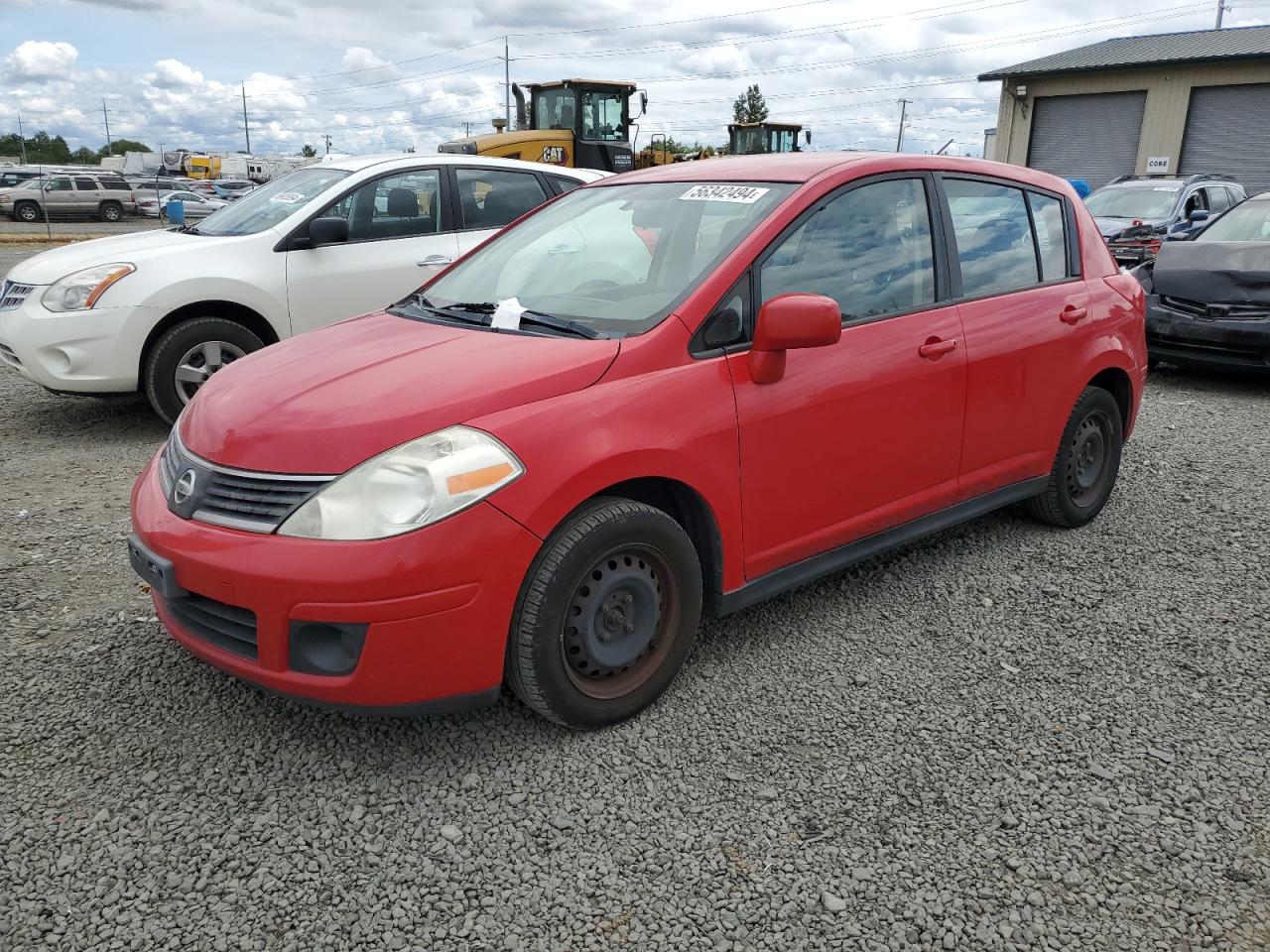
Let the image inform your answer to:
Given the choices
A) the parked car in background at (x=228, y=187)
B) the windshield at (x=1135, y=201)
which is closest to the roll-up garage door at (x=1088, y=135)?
the windshield at (x=1135, y=201)

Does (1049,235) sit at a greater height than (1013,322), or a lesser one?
greater

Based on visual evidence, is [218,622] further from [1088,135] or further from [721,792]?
[1088,135]

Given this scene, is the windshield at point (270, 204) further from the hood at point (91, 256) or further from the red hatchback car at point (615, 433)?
the red hatchback car at point (615, 433)

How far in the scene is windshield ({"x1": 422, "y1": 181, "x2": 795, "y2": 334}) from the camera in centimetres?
313

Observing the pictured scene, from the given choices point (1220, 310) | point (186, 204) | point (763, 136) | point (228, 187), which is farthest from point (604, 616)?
point (228, 187)

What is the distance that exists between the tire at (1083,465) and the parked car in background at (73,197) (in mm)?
37772

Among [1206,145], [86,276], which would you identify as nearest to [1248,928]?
[86,276]

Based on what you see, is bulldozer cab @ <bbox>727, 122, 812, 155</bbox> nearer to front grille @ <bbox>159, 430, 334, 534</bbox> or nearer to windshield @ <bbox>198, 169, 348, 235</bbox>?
windshield @ <bbox>198, 169, 348, 235</bbox>

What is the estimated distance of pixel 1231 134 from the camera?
2409cm

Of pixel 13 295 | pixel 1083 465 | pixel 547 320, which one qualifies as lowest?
pixel 1083 465

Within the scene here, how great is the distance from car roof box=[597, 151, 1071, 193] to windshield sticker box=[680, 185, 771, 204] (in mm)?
65

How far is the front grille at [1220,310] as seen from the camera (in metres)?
7.60

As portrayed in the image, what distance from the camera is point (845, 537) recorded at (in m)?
3.47

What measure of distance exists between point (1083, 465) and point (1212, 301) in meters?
4.32
